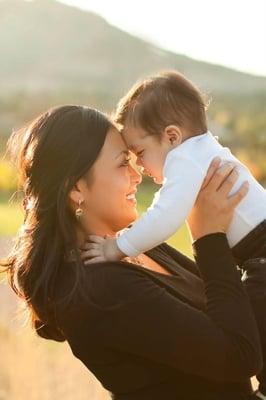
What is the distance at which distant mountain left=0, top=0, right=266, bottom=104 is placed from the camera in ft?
163

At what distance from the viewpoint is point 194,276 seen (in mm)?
2664

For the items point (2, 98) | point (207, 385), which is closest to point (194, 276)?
point (207, 385)

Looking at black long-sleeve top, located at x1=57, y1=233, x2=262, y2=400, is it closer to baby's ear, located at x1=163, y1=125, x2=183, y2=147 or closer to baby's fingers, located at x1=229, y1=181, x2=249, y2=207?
baby's fingers, located at x1=229, y1=181, x2=249, y2=207

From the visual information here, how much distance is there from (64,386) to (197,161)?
273cm

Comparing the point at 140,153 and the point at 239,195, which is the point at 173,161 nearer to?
the point at 140,153

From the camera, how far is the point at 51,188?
2.51 meters

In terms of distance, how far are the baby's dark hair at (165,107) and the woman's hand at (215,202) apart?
22cm

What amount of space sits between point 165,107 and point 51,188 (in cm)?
Result: 43

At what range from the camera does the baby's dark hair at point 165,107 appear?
2.74 metres

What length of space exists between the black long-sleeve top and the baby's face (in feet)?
1.32

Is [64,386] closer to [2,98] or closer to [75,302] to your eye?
[75,302]

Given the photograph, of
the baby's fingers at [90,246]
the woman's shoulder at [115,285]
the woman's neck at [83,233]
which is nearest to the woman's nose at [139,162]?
the woman's neck at [83,233]

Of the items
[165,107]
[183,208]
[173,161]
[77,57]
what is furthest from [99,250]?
[77,57]

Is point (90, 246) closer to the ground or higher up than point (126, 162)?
closer to the ground
